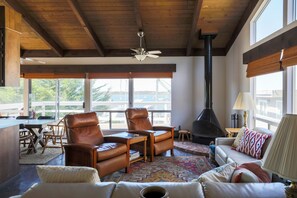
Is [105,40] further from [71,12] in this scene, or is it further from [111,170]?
[111,170]

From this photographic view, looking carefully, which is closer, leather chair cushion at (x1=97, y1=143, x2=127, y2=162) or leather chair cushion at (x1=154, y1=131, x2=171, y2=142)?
leather chair cushion at (x1=97, y1=143, x2=127, y2=162)

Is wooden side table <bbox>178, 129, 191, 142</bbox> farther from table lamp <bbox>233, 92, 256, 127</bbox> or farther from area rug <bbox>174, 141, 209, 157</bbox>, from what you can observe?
table lamp <bbox>233, 92, 256, 127</bbox>

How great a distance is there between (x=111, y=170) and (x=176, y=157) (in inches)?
65.9

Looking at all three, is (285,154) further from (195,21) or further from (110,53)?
(110,53)

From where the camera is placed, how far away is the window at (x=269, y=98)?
11.7 feet

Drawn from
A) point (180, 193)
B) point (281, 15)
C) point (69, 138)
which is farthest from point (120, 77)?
point (180, 193)

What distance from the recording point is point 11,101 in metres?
6.78

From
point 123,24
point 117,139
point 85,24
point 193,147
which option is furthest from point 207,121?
point 85,24

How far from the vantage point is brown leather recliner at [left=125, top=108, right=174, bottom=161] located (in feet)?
14.9

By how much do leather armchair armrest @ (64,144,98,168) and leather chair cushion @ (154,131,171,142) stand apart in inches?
63.2

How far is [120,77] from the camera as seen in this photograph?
6602mm

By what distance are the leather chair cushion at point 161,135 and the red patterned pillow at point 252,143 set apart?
162cm

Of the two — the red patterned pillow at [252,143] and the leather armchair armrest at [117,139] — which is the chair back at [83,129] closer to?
the leather armchair armrest at [117,139]

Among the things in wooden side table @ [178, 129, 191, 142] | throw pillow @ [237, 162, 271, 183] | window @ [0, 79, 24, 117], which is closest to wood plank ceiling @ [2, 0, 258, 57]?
window @ [0, 79, 24, 117]
